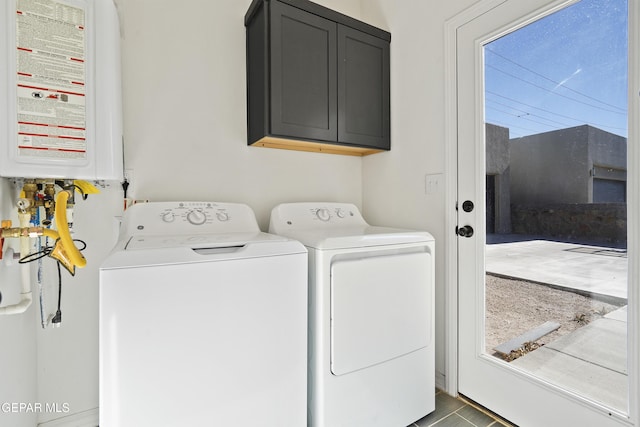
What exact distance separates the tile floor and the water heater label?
1.96 meters

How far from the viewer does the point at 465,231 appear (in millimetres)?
1661

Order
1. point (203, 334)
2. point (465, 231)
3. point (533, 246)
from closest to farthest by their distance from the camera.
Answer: point (203, 334)
point (533, 246)
point (465, 231)

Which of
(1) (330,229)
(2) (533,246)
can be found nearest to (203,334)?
(1) (330,229)

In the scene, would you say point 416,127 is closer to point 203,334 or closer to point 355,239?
Result: point 355,239

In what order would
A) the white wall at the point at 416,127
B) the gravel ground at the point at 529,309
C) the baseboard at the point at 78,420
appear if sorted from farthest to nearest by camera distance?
the white wall at the point at 416,127
the baseboard at the point at 78,420
the gravel ground at the point at 529,309

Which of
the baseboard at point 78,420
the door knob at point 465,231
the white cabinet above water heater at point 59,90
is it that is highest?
the white cabinet above water heater at point 59,90

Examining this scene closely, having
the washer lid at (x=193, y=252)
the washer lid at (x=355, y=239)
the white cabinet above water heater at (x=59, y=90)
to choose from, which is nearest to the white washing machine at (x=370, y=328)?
the washer lid at (x=355, y=239)

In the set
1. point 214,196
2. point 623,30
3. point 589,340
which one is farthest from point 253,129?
point 589,340

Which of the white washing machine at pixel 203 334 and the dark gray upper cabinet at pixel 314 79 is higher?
the dark gray upper cabinet at pixel 314 79

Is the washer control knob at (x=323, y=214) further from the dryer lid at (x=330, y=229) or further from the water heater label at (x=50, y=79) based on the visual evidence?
the water heater label at (x=50, y=79)

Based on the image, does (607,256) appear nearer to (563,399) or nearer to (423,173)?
(563,399)

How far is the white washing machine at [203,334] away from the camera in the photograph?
92 centimetres

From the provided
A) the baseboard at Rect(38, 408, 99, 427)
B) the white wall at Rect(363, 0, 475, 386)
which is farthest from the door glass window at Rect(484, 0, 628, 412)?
the baseboard at Rect(38, 408, 99, 427)

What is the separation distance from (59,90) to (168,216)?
0.66 m
